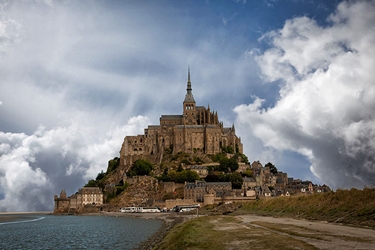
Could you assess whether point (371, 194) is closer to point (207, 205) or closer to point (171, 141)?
point (207, 205)

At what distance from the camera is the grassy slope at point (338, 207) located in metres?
24.9

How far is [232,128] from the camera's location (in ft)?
375

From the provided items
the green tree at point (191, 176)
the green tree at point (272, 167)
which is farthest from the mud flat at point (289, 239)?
the green tree at point (272, 167)

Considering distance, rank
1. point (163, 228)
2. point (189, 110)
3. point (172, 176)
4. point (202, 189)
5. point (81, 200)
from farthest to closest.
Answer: point (189, 110) < point (81, 200) < point (172, 176) < point (202, 189) < point (163, 228)

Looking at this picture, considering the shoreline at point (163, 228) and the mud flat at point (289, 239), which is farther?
the shoreline at point (163, 228)

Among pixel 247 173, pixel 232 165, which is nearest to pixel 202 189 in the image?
pixel 247 173

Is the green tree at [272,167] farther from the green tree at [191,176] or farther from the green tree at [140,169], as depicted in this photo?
the green tree at [140,169]

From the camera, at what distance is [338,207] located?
95.4ft

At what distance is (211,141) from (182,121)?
12418mm

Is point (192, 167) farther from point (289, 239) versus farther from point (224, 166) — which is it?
point (289, 239)

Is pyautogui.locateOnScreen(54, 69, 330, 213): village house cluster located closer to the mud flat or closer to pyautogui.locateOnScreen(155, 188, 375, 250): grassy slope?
pyautogui.locateOnScreen(155, 188, 375, 250): grassy slope

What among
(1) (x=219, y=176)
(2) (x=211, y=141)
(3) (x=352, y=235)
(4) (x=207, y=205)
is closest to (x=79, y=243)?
(3) (x=352, y=235)

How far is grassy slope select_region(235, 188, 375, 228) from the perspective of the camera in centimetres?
2488

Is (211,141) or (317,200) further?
(211,141)
